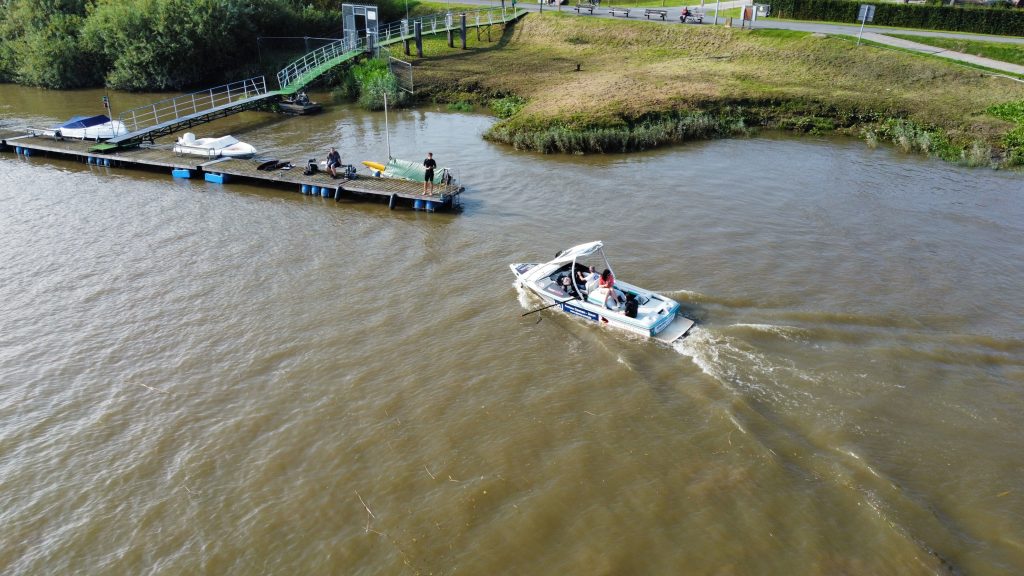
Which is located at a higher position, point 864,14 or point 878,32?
point 864,14

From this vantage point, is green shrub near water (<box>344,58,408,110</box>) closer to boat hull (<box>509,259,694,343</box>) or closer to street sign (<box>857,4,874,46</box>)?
boat hull (<box>509,259,694,343</box>)

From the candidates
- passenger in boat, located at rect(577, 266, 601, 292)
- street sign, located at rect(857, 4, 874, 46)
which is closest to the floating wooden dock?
passenger in boat, located at rect(577, 266, 601, 292)

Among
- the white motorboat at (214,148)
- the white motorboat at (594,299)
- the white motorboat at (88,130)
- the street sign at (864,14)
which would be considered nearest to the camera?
the white motorboat at (594,299)

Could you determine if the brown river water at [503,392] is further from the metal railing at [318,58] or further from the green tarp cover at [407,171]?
the metal railing at [318,58]

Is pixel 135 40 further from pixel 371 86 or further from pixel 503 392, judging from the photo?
pixel 503 392

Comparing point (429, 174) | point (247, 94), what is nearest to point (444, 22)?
point (247, 94)

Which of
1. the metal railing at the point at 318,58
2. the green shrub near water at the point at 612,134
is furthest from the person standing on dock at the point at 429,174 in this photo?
the metal railing at the point at 318,58
